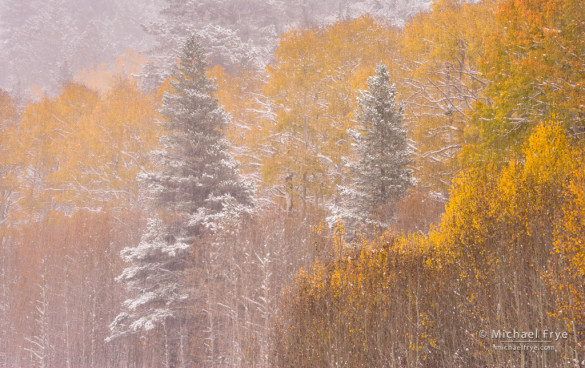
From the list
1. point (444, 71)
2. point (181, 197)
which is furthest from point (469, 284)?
point (444, 71)

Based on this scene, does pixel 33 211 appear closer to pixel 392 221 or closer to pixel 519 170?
pixel 392 221

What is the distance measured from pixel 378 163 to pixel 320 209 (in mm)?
5765

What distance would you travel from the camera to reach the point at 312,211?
20.3 m

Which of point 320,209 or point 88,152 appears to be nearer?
point 320,209

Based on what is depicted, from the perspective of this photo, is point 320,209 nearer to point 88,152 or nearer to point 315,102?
point 315,102

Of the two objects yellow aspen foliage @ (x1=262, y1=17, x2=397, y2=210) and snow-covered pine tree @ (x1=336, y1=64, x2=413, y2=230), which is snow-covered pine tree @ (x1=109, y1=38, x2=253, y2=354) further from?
yellow aspen foliage @ (x1=262, y1=17, x2=397, y2=210)

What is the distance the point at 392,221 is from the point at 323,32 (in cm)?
1651

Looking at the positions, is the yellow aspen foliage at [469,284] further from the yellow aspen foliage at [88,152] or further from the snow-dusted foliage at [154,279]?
the yellow aspen foliage at [88,152]

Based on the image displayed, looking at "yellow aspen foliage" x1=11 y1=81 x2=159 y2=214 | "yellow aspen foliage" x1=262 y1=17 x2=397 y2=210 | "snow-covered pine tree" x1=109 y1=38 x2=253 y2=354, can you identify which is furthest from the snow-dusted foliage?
"yellow aspen foliage" x1=11 y1=81 x2=159 y2=214

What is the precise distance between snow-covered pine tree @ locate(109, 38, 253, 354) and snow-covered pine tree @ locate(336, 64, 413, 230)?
4.57 m

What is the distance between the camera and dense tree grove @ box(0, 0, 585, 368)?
8.71m

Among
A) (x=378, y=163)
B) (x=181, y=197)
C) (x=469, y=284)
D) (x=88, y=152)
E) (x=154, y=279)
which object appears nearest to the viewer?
(x=469, y=284)

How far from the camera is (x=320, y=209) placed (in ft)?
68.1

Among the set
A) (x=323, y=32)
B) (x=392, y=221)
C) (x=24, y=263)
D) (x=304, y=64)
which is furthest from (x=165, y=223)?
(x=323, y=32)
